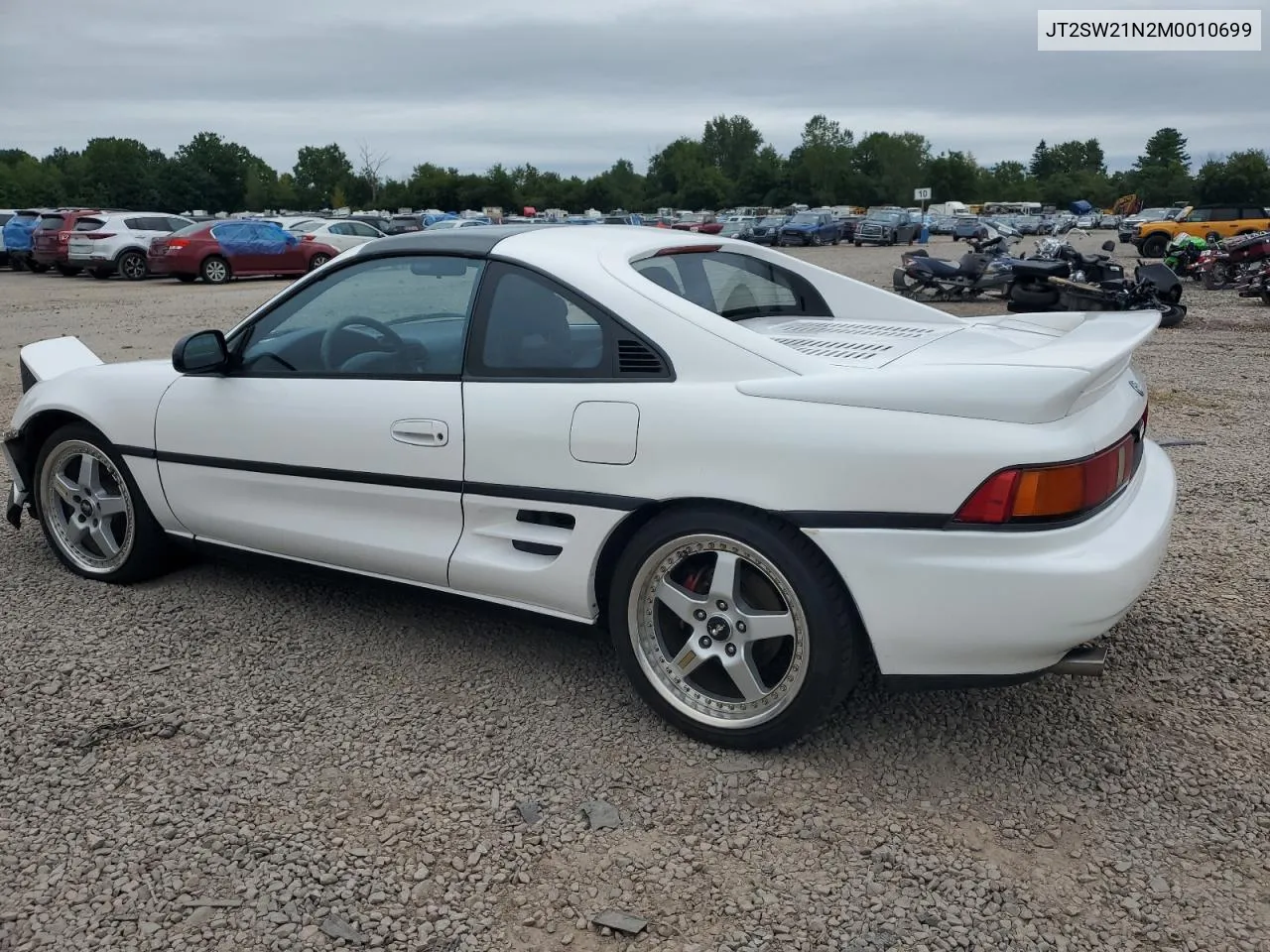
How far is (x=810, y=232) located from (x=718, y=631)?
46.5m

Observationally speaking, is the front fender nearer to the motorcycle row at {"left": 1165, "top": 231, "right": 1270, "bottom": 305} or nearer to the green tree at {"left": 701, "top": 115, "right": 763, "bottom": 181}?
the motorcycle row at {"left": 1165, "top": 231, "right": 1270, "bottom": 305}

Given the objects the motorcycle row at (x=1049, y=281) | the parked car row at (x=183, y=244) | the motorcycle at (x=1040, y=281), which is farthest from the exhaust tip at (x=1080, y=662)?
the parked car row at (x=183, y=244)

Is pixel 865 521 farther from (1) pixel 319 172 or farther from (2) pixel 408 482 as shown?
(1) pixel 319 172

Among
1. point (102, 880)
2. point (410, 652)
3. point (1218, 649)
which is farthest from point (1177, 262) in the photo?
point (102, 880)

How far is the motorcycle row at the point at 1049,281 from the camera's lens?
501 inches

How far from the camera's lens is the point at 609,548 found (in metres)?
3.09

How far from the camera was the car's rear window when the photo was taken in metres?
3.50

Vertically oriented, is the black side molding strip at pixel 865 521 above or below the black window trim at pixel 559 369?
below

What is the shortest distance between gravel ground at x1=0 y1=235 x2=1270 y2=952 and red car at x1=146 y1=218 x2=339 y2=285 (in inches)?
764

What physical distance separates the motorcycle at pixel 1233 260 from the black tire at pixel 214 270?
18.8 meters

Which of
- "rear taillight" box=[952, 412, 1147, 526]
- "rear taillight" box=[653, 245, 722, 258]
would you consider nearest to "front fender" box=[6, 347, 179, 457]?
"rear taillight" box=[653, 245, 722, 258]

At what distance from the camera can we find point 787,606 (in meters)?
2.85

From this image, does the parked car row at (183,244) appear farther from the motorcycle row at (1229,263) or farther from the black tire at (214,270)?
the motorcycle row at (1229,263)

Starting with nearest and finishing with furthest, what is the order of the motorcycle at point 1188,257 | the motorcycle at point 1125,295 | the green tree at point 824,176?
the motorcycle at point 1125,295 → the motorcycle at point 1188,257 → the green tree at point 824,176
